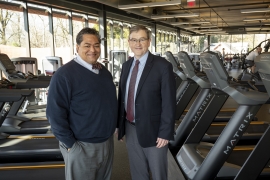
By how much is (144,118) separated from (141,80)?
0.26 metres

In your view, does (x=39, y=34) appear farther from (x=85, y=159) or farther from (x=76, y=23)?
(x=85, y=159)

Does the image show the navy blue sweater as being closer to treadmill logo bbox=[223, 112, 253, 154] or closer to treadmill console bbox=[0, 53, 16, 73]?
treadmill logo bbox=[223, 112, 253, 154]

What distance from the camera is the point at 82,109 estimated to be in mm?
1583

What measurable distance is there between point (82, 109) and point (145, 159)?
0.67 metres

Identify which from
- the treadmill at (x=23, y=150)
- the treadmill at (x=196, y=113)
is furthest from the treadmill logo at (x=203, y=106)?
the treadmill at (x=23, y=150)

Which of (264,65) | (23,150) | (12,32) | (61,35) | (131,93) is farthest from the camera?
(61,35)

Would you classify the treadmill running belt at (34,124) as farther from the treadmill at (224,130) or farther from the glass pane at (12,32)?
the treadmill at (224,130)

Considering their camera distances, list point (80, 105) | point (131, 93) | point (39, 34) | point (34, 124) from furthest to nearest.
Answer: point (39, 34) → point (34, 124) → point (131, 93) → point (80, 105)

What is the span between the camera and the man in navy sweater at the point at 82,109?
152cm

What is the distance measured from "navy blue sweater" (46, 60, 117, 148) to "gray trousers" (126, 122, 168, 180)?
0.25 m

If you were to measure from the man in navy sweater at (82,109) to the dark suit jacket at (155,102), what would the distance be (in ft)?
0.67

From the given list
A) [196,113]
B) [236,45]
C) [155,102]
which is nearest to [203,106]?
[196,113]

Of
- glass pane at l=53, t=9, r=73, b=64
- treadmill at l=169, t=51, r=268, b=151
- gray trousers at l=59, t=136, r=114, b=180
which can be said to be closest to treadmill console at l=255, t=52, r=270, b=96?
gray trousers at l=59, t=136, r=114, b=180

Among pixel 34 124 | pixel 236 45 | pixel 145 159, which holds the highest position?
pixel 236 45
